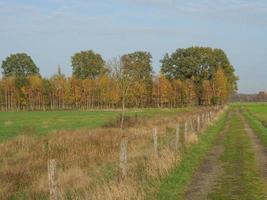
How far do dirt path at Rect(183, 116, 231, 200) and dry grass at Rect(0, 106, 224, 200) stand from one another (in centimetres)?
108

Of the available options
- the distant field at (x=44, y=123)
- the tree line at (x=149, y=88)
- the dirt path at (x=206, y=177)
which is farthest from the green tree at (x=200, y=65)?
the dirt path at (x=206, y=177)

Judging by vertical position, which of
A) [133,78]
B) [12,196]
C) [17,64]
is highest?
[17,64]

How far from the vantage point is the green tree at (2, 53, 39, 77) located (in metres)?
153

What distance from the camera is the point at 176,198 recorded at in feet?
38.6

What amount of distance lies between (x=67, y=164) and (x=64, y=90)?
346 ft

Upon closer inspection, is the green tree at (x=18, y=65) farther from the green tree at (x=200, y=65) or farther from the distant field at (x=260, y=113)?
the distant field at (x=260, y=113)

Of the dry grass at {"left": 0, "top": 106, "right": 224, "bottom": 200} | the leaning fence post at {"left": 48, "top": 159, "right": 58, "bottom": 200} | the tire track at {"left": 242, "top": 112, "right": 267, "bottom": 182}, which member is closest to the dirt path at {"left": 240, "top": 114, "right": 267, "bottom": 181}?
the tire track at {"left": 242, "top": 112, "right": 267, "bottom": 182}

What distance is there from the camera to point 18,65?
154m

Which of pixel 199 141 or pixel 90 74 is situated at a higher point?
pixel 90 74

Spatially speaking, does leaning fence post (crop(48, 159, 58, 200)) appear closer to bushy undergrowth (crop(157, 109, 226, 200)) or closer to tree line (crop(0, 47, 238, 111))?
bushy undergrowth (crop(157, 109, 226, 200))

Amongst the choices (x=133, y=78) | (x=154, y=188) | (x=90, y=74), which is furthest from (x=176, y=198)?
(x=90, y=74)

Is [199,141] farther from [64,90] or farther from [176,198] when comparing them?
[64,90]

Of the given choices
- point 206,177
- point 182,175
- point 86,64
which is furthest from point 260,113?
point 86,64

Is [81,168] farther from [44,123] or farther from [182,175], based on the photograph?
[44,123]
